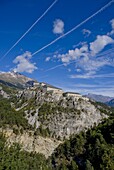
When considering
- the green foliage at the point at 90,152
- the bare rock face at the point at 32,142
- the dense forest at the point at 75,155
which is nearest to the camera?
the dense forest at the point at 75,155

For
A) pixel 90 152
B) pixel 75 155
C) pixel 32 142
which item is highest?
pixel 32 142

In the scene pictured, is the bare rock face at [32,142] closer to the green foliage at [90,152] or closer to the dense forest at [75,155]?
the dense forest at [75,155]

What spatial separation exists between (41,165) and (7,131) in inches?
2282

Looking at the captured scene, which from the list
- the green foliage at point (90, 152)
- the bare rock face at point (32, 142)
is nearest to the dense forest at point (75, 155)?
the green foliage at point (90, 152)

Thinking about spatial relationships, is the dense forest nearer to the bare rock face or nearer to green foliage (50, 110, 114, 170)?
green foliage (50, 110, 114, 170)

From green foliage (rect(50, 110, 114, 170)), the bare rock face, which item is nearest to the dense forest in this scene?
green foliage (rect(50, 110, 114, 170))

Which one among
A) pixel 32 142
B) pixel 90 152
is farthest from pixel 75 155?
pixel 32 142

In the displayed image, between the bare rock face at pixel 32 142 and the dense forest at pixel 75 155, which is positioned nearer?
the dense forest at pixel 75 155

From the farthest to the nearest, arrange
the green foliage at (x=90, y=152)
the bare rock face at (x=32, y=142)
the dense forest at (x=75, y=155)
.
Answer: the bare rock face at (x=32, y=142)
the green foliage at (x=90, y=152)
the dense forest at (x=75, y=155)

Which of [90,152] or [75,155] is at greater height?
[90,152]

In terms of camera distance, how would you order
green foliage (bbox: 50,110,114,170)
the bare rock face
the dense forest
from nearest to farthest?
the dense forest < green foliage (bbox: 50,110,114,170) < the bare rock face

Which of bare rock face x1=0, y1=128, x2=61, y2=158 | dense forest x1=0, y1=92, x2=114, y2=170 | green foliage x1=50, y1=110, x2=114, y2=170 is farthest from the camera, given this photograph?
bare rock face x1=0, y1=128, x2=61, y2=158

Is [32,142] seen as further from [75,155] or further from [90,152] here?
[90,152]

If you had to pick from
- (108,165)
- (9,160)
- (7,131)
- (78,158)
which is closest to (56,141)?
(7,131)
